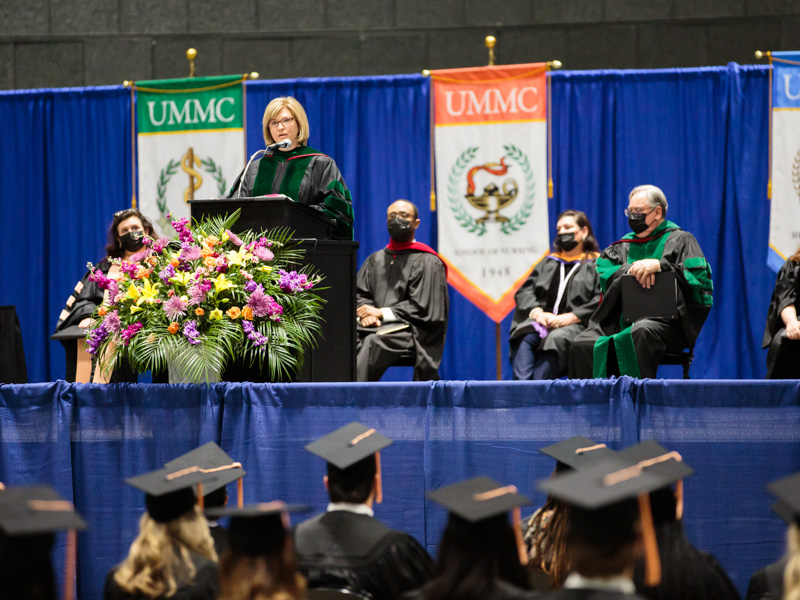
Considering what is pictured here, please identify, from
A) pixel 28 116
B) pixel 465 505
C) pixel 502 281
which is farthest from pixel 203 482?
pixel 28 116

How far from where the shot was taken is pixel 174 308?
4.27 meters

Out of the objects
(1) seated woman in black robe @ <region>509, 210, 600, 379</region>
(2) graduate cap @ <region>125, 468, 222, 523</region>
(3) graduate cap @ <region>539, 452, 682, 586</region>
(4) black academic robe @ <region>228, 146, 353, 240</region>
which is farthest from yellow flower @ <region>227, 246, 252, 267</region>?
(1) seated woman in black robe @ <region>509, 210, 600, 379</region>

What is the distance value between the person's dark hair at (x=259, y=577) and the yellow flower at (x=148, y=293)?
7.32ft

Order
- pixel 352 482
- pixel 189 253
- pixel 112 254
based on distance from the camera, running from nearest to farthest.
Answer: pixel 352 482 < pixel 189 253 < pixel 112 254

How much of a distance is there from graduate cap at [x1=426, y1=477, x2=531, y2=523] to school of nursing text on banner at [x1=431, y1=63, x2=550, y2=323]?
596 cm

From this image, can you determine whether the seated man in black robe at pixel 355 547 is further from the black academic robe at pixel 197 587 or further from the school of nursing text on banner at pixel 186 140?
the school of nursing text on banner at pixel 186 140

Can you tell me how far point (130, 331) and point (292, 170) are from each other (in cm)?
156

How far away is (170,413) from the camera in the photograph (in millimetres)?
4277

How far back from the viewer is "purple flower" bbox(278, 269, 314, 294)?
4352mm

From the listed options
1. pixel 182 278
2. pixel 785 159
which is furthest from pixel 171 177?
pixel 785 159

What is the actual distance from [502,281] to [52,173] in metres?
4.61

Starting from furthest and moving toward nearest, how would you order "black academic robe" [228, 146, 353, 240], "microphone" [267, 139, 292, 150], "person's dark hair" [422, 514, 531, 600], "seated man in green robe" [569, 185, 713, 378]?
"seated man in green robe" [569, 185, 713, 378], "microphone" [267, 139, 292, 150], "black academic robe" [228, 146, 353, 240], "person's dark hair" [422, 514, 531, 600]

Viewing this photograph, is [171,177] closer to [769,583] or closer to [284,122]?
[284,122]

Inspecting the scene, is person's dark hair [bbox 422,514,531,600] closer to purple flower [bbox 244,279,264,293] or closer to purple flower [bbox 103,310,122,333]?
purple flower [bbox 244,279,264,293]
